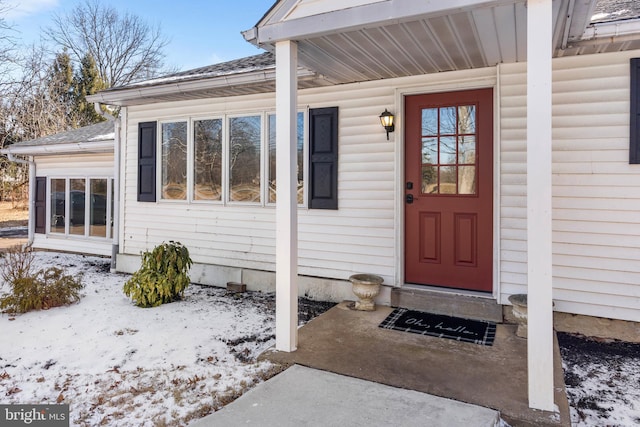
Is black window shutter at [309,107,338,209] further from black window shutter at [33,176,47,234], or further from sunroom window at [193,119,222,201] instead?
black window shutter at [33,176,47,234]

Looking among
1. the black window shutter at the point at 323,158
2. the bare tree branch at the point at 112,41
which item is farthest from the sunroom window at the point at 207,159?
the bare tree branch at the point at 112,41

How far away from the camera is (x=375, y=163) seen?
4234 mm

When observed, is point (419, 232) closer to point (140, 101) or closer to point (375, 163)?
point (375, 163)

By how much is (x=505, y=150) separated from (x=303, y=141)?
83.1 inches

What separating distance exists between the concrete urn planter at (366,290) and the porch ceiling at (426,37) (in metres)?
2.00

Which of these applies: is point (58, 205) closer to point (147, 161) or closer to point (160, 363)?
point (147, 161)

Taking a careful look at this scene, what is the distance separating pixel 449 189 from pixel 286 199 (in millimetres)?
1847

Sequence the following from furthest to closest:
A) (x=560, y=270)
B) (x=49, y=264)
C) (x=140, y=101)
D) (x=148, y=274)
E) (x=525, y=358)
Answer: (x=49, y=264) < (x=140, y=101) < (x=148, y=274) < (x=560, y=270) < (x=525, y=358)

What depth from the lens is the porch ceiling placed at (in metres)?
2.49

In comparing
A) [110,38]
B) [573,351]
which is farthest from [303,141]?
[110,38]

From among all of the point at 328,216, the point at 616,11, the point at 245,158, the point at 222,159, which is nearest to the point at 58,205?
the point at 222,159

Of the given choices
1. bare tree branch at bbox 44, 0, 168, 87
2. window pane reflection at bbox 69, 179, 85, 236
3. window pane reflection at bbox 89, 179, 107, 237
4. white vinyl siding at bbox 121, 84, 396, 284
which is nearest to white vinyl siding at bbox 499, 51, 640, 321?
white vinyl siding at bbox 121, 84, 396, 284

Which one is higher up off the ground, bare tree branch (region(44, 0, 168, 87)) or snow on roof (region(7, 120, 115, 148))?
bare tree branch (region(44, 0, 168, 87))

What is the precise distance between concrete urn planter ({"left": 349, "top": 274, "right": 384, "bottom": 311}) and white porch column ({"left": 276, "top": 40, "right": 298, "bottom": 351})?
1.16 m
